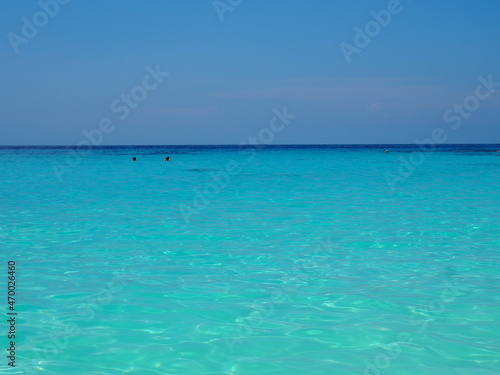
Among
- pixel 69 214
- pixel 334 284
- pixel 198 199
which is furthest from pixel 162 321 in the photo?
pixel 198 199

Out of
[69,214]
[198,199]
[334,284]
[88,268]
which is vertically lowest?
[334,284]

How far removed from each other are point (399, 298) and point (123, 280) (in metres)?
3.82

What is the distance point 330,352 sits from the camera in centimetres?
516

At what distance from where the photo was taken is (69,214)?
14711mm

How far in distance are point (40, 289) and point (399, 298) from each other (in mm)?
4716

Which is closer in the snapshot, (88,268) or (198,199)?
(88,268)

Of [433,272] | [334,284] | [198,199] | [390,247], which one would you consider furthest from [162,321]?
[198,199]

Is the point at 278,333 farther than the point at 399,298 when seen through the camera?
No

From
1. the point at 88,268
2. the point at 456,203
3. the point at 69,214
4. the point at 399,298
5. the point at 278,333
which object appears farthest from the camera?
the point at 456,203

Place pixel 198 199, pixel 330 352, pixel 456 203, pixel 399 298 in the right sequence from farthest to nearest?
pixel 198 199
pixel 456 203
pixel 399 298
pixel 330 352

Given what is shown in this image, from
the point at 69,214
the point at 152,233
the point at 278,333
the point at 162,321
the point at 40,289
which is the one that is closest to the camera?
the point at 278,333

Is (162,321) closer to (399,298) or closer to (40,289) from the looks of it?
(40,289)

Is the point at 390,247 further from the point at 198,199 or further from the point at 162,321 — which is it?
the point at 198,199

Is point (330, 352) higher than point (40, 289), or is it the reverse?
point (40, 289)
